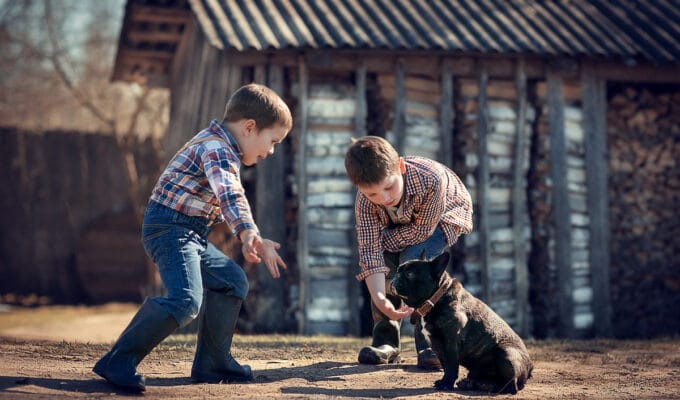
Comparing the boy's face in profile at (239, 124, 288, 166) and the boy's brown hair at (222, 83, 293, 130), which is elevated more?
the boy's brown hair at (222, 83, 293, 130)

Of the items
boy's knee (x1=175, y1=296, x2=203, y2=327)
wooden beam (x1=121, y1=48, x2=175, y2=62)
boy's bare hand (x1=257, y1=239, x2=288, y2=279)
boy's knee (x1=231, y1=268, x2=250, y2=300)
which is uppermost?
wooden beam (x1=121, y1=48, x2=175, y2=62)

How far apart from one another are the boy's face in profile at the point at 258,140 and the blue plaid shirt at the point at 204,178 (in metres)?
0.05

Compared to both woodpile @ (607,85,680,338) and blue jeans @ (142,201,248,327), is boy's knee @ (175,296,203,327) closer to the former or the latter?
blue jeans @ (142,201,248,327)

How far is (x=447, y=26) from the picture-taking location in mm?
9836

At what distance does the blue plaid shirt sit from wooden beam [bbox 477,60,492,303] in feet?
17.5

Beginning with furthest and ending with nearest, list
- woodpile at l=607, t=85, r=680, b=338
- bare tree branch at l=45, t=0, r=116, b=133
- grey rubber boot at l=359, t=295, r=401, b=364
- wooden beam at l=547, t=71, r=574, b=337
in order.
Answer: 1. bare tree branch at l=45, t=0, r=116, b=133
2. woodpile at l=607, t=85, r=680, b=338
3. wooden beam at l=547, t=71, r=574, b=337
4. grey rubber boot at l=359, t=295, r=401, b=364

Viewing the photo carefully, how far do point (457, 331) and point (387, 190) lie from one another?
2.84ft

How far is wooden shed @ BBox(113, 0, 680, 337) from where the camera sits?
912cm

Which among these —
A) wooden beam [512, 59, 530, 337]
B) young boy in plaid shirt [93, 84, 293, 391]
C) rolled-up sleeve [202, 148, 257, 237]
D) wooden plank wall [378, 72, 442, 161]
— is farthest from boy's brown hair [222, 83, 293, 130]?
wooden beam [512, 59, 530, 337]

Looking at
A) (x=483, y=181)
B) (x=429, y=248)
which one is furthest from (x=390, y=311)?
(x=483, y=181)

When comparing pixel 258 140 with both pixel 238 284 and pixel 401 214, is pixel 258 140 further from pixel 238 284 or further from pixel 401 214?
pixel 401 214

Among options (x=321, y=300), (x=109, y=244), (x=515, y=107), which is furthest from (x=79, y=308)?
(x=515, y=107)

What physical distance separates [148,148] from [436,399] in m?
13.5

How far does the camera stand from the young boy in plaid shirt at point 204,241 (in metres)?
4.32
